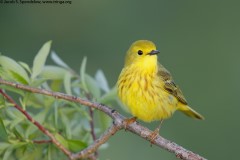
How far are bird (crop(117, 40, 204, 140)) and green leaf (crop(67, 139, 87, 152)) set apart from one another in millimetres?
698

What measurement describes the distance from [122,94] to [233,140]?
2.26 m

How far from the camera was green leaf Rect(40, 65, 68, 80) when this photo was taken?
11.7 feet

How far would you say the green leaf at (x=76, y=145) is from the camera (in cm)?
328

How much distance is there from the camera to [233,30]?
7.25 m

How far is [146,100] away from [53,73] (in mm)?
752

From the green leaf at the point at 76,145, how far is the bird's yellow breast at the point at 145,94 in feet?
Answer: 2.39

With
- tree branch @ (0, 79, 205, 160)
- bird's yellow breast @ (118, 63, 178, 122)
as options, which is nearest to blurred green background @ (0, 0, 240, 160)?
bird's yellow breast @ (118, 63, 178, 122)

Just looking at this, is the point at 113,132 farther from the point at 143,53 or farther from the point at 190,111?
the point at 190,111

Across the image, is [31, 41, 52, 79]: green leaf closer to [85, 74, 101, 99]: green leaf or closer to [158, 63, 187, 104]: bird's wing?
[85, 74, 101, 99]: green leaf

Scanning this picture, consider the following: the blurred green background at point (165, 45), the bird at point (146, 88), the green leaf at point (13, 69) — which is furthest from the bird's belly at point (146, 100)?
the blurred green background at point (165, 45)

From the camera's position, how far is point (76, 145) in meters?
3.29

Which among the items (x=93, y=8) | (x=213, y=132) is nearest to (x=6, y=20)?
(x=93, y=8)

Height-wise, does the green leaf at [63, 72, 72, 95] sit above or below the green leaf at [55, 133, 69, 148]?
above

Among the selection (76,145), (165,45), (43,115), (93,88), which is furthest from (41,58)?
(165,45)
